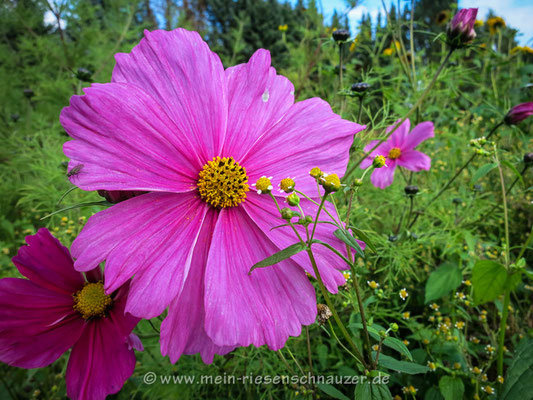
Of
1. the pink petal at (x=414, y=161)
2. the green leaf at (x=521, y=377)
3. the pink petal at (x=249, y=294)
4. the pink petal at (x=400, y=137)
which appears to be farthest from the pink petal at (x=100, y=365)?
the pink petal at (x=400, y=137)

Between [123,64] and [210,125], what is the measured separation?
0.43 feet

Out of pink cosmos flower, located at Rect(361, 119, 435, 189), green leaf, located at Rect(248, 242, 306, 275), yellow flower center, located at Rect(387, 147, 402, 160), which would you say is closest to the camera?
green leaf, located at Rect(248, 242, 306, 275)

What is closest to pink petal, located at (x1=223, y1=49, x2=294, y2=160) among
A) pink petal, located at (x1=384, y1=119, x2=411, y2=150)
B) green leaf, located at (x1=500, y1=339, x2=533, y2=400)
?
green leaf, located at (x1=500, y1=339, x2=533, y2=400)

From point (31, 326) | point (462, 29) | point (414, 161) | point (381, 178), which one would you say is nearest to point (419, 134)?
point (414, 161)

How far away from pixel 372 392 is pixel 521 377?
1.09 ft

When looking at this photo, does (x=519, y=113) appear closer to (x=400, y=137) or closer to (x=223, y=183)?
(x=400, y=137)

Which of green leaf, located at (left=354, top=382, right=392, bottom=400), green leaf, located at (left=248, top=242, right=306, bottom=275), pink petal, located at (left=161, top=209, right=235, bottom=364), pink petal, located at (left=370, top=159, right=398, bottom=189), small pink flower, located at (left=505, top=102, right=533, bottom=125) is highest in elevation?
green leaf, located at (left=248, top=242, right=306, bottom=275)

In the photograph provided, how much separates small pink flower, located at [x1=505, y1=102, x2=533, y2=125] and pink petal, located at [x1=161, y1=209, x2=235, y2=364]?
98cm

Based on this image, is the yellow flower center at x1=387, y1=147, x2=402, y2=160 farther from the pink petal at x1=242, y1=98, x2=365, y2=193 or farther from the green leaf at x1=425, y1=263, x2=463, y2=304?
the pink petal at x1=242, y1=98, x2=365, y2=193

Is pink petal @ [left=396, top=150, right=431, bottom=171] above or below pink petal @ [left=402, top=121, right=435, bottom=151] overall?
below

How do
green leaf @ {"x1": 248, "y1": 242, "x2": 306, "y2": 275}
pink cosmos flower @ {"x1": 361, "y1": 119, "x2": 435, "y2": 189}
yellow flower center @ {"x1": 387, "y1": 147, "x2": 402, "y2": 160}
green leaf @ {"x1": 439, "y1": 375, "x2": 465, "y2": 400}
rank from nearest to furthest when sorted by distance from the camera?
green leaf @ {"x1": 248, "y1": 242, "x2": 306, "y2": 275}
green leaf @ {"x1": 439, "y1": 375, "x2": 465, "y2": 400}
pink cosmos flower @ {"x1": 361, "y1": 119, "x2": 435, "y2": 189}
yellow flower center @ {"x1": 387, "y1": 147, "x2": 402, "y2": 160}

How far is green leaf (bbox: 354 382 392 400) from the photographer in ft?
1.35

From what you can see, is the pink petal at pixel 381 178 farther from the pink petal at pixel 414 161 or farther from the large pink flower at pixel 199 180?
the large pink flower at pixel 199 180

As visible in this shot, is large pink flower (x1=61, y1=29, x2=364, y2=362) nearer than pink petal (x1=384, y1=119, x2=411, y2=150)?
Yes
